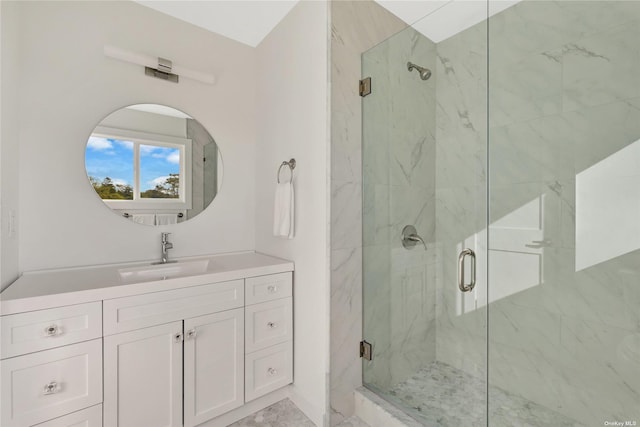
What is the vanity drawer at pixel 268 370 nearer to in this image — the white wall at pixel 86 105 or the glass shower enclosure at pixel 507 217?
the glass shower enclosure at pixel 507 217

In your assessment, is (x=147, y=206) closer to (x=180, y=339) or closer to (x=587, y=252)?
(x=180, y=339)

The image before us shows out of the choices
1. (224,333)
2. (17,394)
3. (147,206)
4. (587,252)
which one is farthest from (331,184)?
(17,394)

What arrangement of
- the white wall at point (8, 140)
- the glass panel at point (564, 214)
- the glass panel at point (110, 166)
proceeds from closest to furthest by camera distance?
the white wall at point (8, 140) < the glass panel at point (564, 214) < the glass panel at point (110, 166)

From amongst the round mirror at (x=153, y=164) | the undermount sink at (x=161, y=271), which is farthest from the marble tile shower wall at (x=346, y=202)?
the round mirror at (x=153, y=164)

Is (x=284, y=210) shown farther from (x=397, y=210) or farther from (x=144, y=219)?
(x=144, y=219)

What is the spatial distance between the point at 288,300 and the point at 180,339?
24.9 inches

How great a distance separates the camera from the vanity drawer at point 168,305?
125 cm

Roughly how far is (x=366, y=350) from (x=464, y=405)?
0.58 meters

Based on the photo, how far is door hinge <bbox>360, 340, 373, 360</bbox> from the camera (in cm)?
172

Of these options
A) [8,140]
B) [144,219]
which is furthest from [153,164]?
[8,140]

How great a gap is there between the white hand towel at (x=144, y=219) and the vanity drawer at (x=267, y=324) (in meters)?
0.88

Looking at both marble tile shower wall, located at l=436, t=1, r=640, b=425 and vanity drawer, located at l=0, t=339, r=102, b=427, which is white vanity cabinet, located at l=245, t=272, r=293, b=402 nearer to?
vanity drawer, located at l=0, t=339, r=102, b=427

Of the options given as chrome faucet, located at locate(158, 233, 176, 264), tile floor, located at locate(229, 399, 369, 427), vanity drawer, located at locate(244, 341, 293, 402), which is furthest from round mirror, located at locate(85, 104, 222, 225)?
tile floor, located at locate(229, 399, 369, 427)

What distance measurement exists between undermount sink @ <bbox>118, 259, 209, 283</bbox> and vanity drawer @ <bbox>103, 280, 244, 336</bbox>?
0.26 metres
